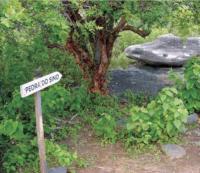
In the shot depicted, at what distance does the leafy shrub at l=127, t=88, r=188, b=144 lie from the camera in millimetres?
5281

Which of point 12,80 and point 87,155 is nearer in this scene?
point 87,155

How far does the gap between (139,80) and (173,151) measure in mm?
2793

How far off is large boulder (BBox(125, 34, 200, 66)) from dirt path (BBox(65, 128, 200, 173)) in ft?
11.6

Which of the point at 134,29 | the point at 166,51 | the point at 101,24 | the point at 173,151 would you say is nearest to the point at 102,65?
the point at 134,29

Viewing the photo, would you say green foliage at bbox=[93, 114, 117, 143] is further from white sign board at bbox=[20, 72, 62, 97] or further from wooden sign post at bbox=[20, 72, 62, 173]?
white sign board at bbox=[20, 72, 62, 97]

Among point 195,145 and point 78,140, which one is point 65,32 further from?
Result: point 195,145

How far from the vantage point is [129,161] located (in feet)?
17.0

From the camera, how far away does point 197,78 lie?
19.7 feet

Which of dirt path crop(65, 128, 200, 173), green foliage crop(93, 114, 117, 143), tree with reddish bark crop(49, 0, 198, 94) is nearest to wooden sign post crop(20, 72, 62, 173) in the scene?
tree with reddish bark crop(49, 0, 198, 94)

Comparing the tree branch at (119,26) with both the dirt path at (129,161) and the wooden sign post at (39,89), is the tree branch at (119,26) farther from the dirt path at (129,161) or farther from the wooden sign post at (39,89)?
the wooden sign post at (39,89)

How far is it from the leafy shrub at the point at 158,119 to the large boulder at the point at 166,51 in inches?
141

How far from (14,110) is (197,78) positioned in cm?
227

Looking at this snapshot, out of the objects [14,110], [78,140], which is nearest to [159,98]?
[78,140]

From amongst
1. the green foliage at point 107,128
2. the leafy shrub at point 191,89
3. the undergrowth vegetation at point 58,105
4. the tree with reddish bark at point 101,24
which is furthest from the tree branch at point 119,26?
the green foliage at point 107,128
